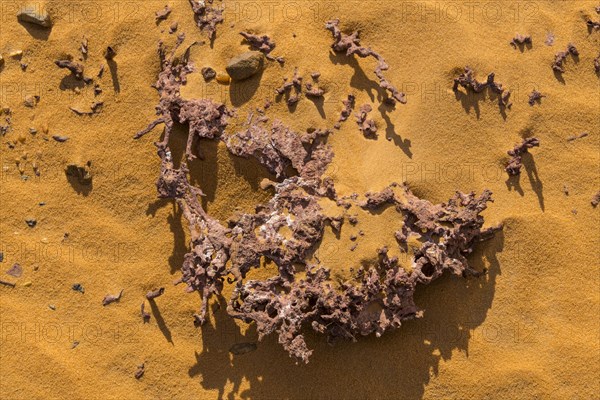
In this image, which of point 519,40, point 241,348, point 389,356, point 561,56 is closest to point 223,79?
point 241,348

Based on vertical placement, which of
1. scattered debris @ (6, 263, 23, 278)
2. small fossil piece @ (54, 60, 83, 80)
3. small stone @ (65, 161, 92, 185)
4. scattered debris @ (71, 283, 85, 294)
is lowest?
scattered debris @ (71, 283, 85, 294)

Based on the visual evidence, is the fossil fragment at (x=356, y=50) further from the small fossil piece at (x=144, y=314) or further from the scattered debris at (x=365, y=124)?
the small fossil piece at (x=144, y=314)

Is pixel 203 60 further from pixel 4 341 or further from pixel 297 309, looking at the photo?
pixel 4 341

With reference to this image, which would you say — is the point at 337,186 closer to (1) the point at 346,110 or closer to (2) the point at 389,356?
(1) the point at 346,110

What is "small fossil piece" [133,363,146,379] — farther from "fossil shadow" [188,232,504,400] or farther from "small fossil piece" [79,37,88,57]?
"small fossil piece" [79,37,88,57]

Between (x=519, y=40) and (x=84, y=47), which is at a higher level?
(x=84, y=47)

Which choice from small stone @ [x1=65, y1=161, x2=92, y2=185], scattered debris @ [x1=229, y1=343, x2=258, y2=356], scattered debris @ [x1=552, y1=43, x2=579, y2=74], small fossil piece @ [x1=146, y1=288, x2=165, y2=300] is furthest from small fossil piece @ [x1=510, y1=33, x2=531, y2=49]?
small stone @ [x1=65, y1=161, x2=92, y2=185]

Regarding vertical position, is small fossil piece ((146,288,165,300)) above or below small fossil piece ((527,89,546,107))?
below

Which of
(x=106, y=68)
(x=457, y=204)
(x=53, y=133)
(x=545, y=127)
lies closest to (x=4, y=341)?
(x=53, y=133)
